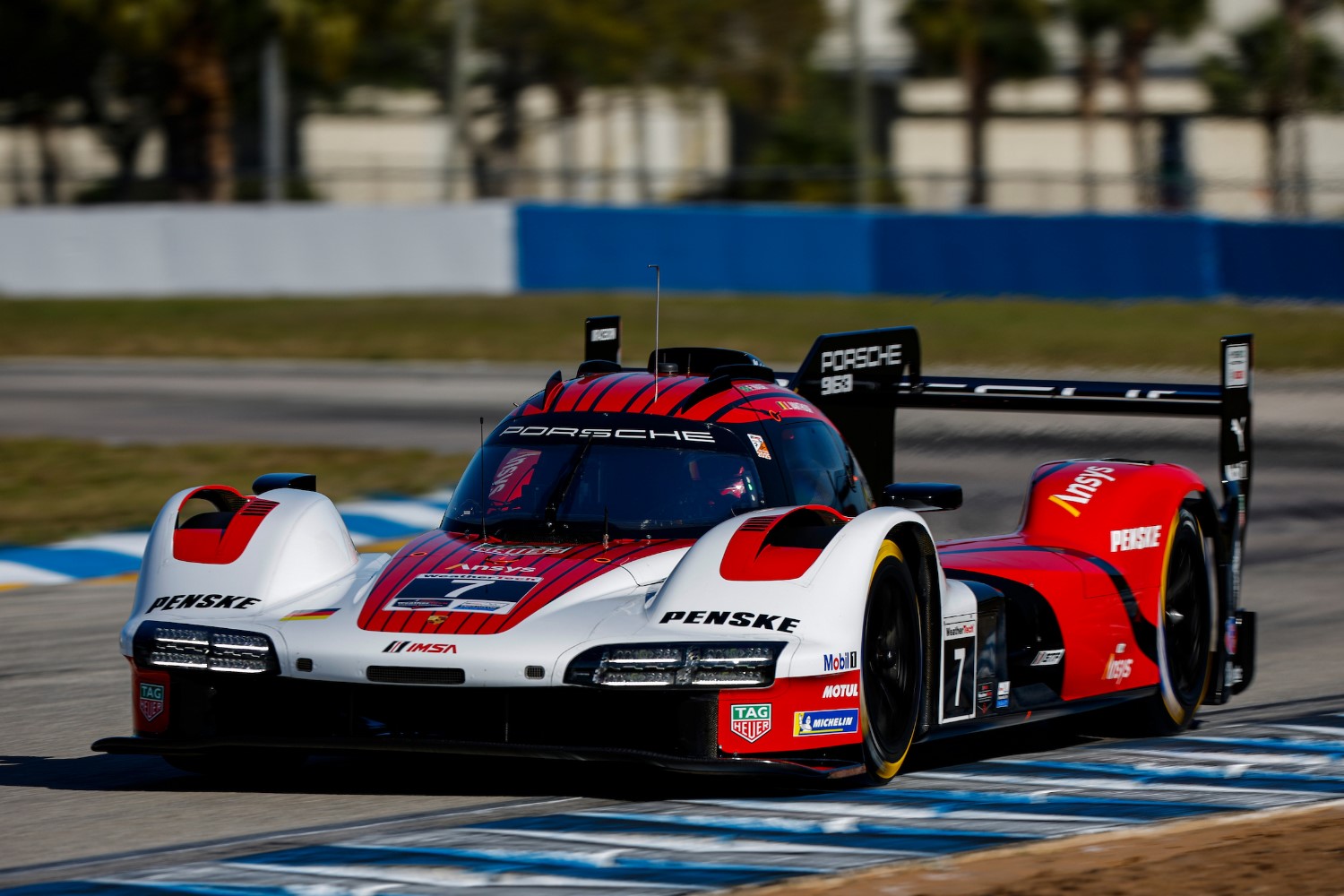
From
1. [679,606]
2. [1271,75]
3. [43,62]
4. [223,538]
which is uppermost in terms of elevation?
[43,62]

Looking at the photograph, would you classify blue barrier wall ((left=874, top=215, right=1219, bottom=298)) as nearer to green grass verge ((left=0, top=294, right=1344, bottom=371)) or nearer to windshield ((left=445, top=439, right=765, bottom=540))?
green grass verge ((left=0, top=294, right=1344, bottom=371))

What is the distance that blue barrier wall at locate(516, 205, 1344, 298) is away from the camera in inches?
1252

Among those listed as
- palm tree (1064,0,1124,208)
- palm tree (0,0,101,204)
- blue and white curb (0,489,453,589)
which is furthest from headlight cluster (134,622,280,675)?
palm tree (1064,0,1124,208)

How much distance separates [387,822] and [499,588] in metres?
0.81

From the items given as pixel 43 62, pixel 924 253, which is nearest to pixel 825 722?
pixel 924 253

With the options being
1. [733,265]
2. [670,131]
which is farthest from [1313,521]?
[670,131]

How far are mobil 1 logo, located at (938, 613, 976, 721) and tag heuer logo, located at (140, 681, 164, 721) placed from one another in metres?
2.41

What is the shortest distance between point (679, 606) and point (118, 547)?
25.6ft

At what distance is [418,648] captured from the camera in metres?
6.42

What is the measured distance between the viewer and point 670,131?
197ft

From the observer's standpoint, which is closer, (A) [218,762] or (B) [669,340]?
(A) [218,762]

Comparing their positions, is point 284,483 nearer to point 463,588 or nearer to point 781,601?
point 463,588

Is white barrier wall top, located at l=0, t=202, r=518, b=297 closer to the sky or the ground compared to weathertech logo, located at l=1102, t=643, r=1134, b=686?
closer to the sky

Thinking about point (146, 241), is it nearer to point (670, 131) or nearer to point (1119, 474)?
point (670, 131)
